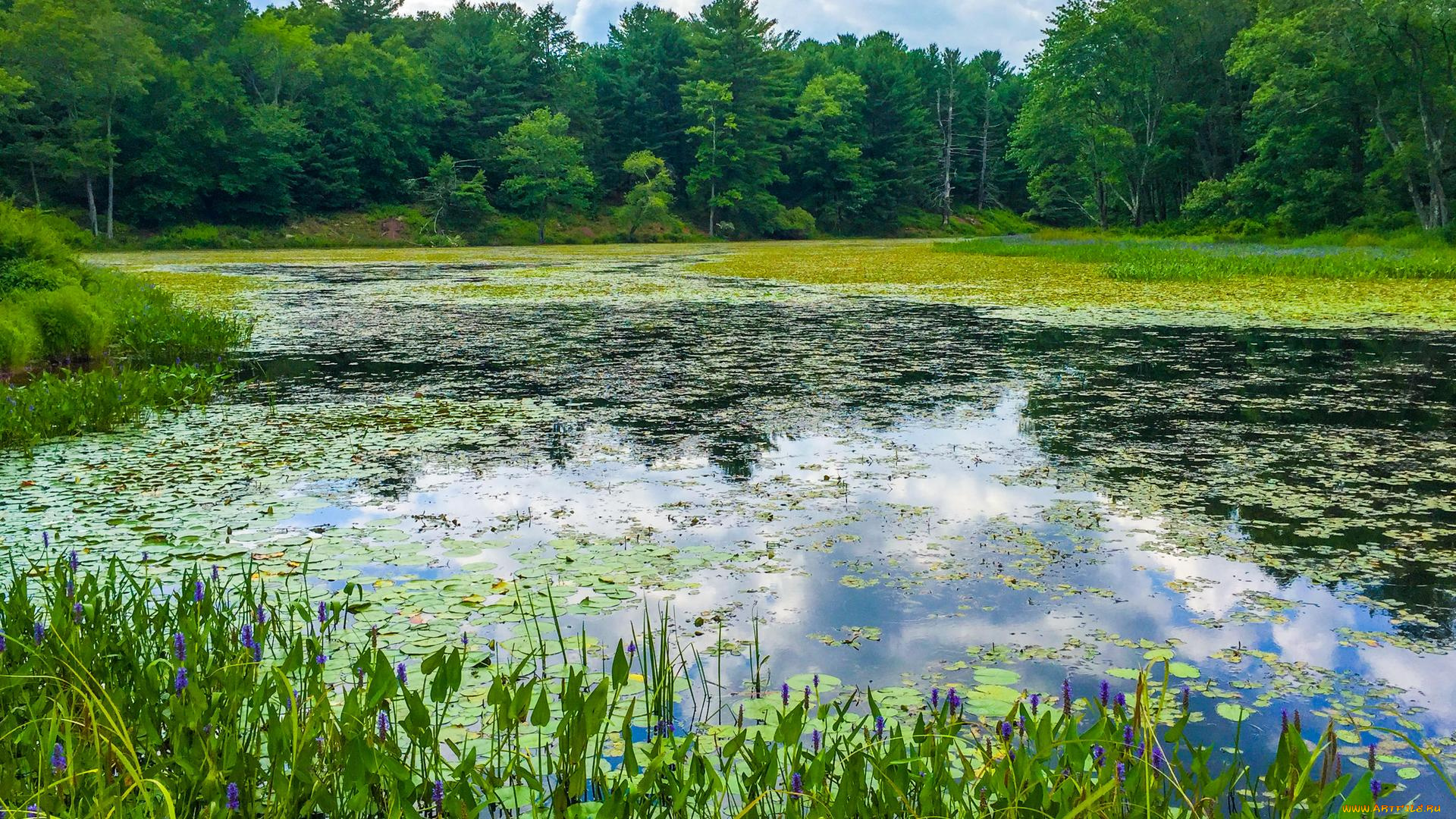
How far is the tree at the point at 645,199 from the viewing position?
4766 cm

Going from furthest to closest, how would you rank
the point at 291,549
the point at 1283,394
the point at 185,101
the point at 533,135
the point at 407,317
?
the point at 533,135 < the point at 185,101 < the point at 407,317 < the point at 1283,394 < the point at 291,549

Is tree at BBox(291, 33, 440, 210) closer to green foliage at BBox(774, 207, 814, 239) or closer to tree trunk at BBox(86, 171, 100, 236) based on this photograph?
tree trunk at BBox(86, 171, 100, 236)

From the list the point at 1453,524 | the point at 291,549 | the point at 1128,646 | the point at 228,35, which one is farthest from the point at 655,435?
the point at 228,35

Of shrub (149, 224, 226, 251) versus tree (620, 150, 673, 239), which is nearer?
shrub (149, 224, 226, 251)

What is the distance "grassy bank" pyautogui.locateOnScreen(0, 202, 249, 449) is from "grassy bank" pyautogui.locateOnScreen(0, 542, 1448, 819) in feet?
12.4

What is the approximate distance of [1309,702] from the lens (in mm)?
2547

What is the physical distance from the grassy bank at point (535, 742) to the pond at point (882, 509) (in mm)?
234

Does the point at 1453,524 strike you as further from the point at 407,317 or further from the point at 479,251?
the point at 479,251

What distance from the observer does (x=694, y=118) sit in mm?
56562

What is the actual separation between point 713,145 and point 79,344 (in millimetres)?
47182

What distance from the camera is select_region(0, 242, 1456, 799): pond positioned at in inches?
114

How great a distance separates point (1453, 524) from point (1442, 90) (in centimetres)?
2595

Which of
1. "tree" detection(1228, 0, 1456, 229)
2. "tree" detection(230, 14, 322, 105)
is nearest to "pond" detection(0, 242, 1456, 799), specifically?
"tree" detection(1228, 0, 1456, 229)

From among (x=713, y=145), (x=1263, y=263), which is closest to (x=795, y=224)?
(x=713, y=145)
